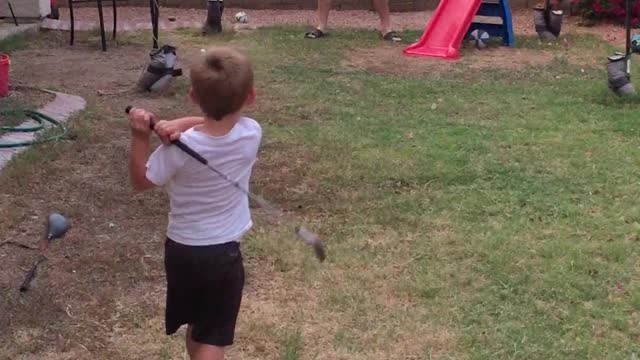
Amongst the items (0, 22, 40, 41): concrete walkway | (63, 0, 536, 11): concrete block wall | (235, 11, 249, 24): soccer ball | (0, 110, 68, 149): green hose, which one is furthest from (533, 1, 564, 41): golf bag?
(0, 110, 68, 149): green hose

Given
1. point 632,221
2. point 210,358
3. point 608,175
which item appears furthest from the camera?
point 608,175

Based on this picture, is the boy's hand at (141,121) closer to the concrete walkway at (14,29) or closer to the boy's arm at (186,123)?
the boy's arm at (186,123)

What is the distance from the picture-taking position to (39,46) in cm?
875

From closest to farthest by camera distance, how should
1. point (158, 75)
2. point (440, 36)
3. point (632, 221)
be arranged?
point (632, 221) → point (158, 75) → point (440, 36)

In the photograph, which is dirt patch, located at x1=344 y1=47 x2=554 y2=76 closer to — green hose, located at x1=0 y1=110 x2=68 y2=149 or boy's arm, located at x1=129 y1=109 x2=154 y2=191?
green hose, located at x1=0 y1=110 x2=68 y2=149

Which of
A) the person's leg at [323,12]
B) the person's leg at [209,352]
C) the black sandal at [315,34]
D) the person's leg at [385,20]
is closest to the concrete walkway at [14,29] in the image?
the black sandal at [315,34]

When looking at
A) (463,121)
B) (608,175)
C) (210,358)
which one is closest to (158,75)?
(463,121)

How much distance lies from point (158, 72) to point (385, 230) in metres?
3.14

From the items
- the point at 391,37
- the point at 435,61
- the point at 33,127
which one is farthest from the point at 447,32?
the point at 33,127

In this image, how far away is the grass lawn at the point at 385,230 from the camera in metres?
3.33

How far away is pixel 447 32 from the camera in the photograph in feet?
28.6

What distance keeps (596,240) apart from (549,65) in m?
4.22

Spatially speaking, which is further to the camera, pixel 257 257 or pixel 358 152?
pixel 358 152

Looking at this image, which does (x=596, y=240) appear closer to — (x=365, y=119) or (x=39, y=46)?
(x=365, y=119)
